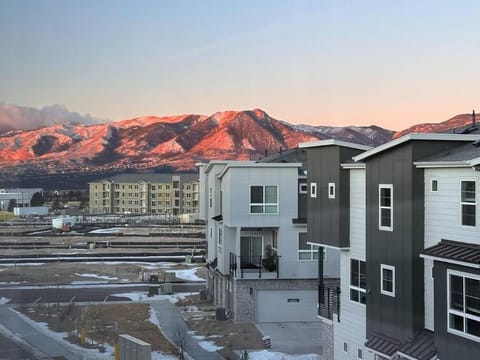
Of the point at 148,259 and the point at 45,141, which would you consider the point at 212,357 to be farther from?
the point at 148,259

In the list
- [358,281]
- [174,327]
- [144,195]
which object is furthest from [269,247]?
[144,195]

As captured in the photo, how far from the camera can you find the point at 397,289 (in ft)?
12.9

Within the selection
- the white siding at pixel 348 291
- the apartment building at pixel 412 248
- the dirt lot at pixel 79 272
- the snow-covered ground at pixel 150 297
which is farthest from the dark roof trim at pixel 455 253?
the dirt lot at pixel 79 272

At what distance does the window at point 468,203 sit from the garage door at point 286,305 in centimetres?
408

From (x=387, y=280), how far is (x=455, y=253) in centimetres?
78

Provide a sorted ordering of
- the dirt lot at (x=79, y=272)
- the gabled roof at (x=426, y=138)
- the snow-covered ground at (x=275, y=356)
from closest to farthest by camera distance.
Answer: the gabled roof at (x=426, y=138)
the snow-covered ground at (x=275, y=356)
the dirt lot at (x=79, y=272)

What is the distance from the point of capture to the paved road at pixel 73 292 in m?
9.22

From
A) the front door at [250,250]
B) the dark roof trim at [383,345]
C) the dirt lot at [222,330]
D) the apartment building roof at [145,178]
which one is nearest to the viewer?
the dark roof trim at [383,345]

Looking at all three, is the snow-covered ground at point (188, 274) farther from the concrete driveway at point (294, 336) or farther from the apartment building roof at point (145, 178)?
the apartment building roof at point (145, 178)

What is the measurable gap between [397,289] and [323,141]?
1409 millimetres

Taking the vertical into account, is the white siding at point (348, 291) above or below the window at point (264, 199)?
below

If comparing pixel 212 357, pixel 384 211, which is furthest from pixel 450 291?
pixel 212 357

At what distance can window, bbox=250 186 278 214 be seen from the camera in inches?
300

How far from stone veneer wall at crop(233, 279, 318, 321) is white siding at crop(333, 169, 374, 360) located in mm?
2477
